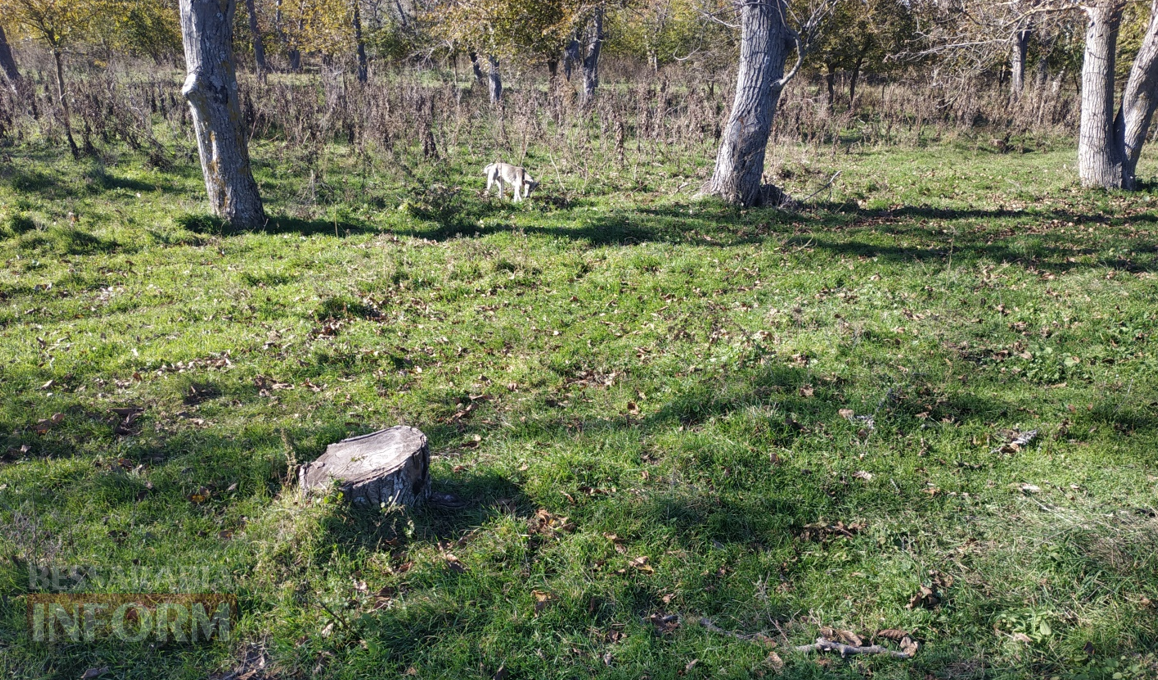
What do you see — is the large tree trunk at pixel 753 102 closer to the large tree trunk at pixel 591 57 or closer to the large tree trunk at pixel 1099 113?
the large tree trunk at pixel 1099 113

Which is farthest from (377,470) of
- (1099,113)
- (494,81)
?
(494,81)

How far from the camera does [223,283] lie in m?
8.90

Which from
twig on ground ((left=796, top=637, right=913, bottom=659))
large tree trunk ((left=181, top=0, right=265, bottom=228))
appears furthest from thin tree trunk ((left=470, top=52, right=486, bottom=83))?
twig on ground ((left=796, top=637, right=913, bottom=659))

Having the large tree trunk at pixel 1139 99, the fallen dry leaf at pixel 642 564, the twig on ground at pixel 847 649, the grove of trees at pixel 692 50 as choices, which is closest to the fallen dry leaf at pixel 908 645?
the twig on ground at pixel 847 649

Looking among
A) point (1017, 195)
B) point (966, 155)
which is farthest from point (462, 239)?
point (966, 155)

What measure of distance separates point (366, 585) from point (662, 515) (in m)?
2.02

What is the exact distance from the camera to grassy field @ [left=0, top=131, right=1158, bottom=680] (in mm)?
3748

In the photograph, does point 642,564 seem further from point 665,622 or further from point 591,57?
point 591,57

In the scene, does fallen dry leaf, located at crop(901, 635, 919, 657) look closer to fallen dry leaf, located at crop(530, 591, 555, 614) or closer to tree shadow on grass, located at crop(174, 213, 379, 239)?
fallen dry leaf, located at crop(530, 591, 555, 614)

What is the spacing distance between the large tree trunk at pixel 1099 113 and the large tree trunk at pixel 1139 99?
6.2 inches

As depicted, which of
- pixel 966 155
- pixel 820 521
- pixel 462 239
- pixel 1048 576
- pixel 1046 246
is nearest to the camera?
pixel 1048 576

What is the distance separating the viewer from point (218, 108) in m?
10.3

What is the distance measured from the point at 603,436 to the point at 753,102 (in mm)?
8182

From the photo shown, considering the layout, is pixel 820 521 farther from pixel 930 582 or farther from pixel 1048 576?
pixel 1048 576
